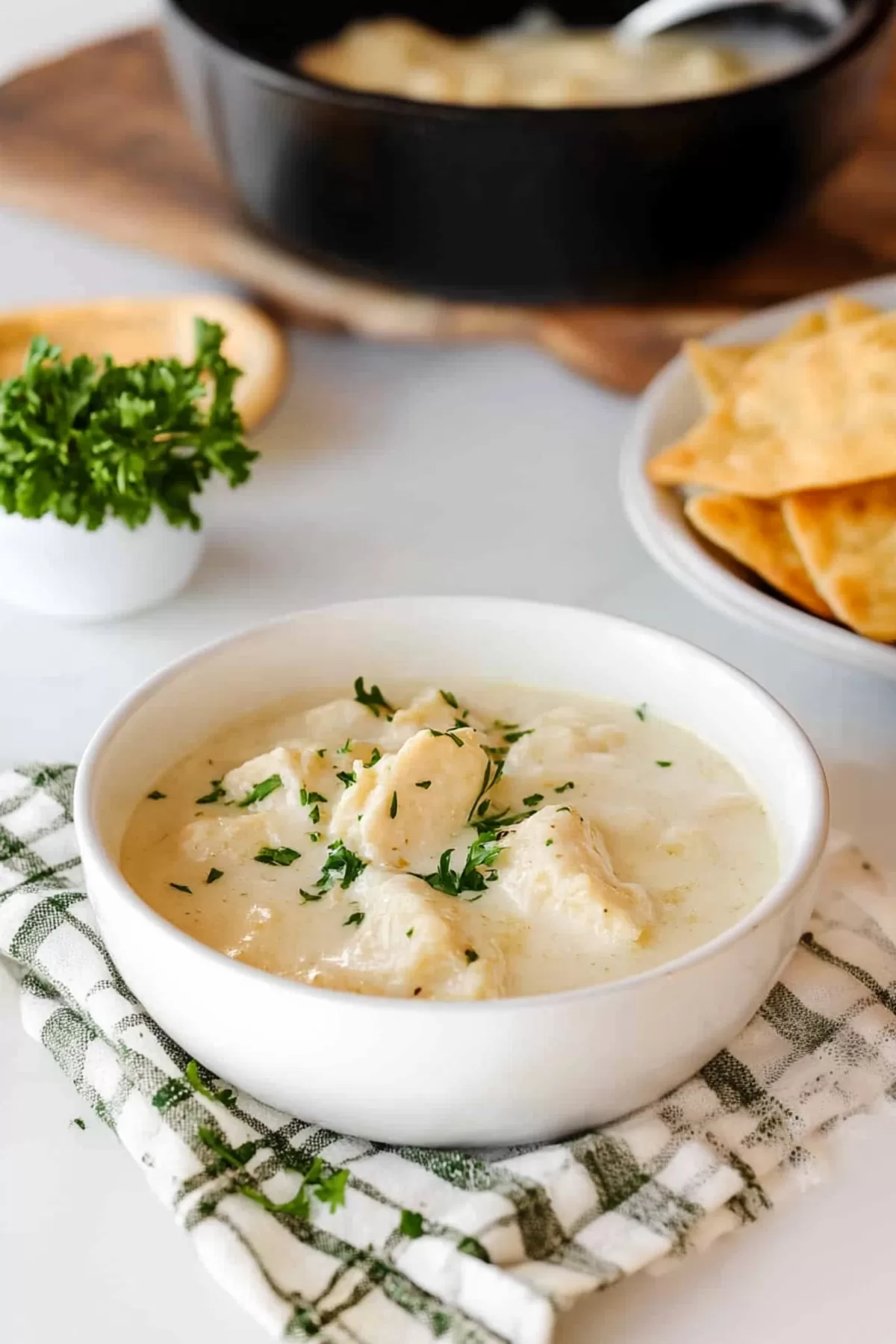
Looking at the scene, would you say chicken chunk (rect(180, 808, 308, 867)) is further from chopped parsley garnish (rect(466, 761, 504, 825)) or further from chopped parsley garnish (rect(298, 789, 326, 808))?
chopped parsley garnish (rect(466, 761, 504, 825))

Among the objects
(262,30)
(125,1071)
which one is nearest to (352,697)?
(125,1071)

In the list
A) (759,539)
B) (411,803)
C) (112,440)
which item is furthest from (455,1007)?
(112,440)

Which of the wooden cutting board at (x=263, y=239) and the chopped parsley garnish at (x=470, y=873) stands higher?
the chopped parsley garnish at (x=470, y=873)

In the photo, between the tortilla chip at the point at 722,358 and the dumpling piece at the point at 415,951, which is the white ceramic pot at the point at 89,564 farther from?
the dumpling piece at the point at 415,951

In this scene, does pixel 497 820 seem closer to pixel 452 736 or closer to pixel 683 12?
pixel 452 736

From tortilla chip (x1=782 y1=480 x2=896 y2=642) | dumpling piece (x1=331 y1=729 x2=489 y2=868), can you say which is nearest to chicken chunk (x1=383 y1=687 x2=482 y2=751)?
dumpling piece (x1=331 y1=729 x2=489 y2=868)

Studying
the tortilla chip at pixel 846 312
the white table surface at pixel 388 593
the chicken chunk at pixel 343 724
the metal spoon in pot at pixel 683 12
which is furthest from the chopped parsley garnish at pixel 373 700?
the metal spoon in pot at pixel 683 12

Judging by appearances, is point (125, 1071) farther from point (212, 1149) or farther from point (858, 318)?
point (858, 318)
